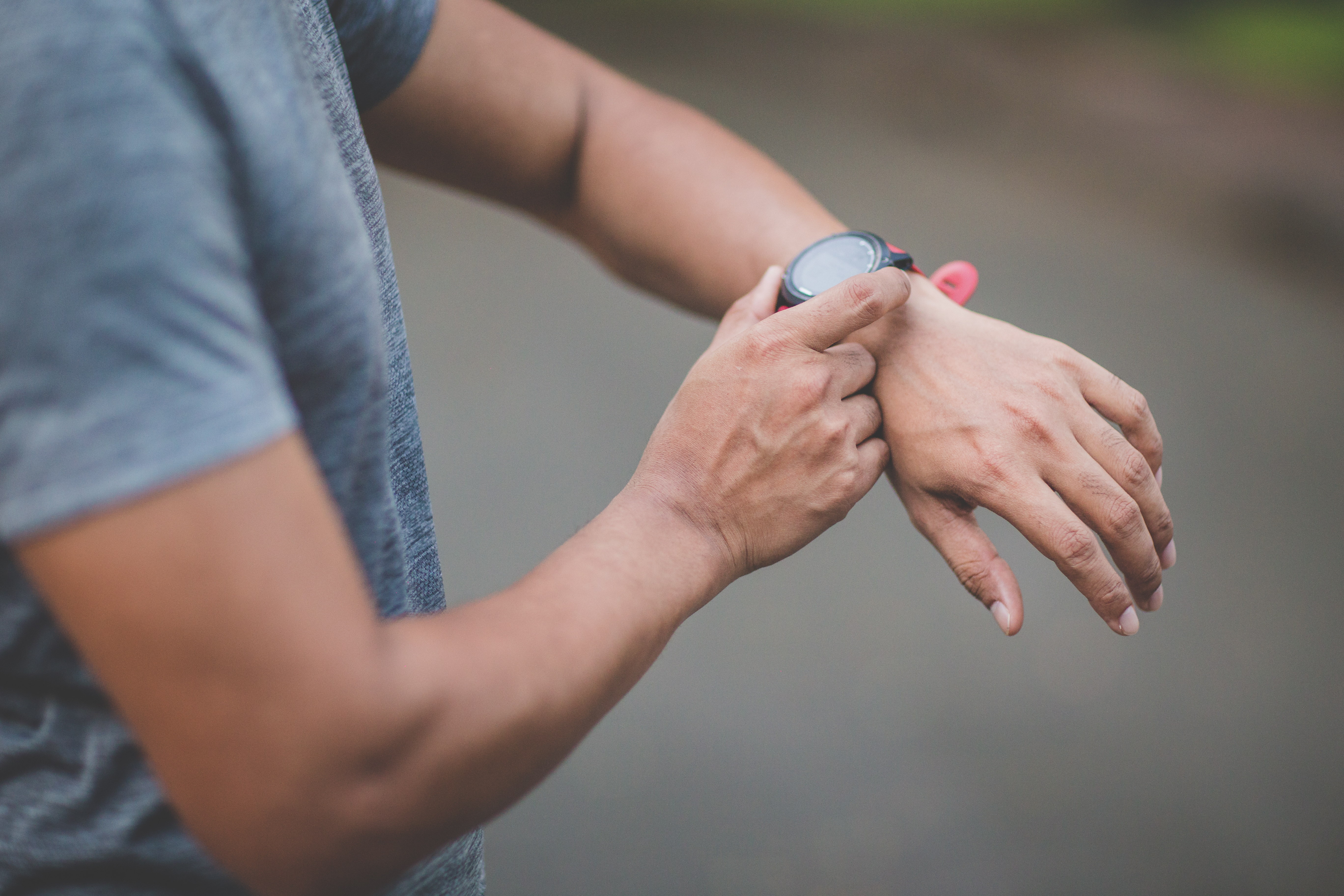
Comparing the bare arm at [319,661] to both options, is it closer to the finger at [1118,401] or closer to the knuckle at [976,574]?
the knuckle at [976,574]

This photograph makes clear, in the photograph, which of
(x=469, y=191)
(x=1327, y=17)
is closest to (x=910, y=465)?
(x=469, y=191)

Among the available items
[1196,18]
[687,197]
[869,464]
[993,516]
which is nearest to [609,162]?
[687,197]

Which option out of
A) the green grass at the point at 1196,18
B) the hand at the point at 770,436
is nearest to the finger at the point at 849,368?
the hand at the point at 770,436

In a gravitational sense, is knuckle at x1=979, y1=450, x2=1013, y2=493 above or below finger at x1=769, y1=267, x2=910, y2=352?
below

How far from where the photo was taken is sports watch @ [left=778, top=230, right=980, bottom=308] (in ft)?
2.72

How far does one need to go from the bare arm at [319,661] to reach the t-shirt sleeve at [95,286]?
21 millimetres

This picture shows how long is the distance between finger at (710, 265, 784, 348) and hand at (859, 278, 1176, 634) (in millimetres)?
107

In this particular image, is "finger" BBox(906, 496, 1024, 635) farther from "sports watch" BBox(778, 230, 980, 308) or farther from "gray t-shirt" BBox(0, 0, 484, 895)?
"gray t-shirt" BBox(0, 0, 484, 895)

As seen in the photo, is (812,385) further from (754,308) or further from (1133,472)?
(1133,472)

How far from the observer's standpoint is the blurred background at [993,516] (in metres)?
1.71

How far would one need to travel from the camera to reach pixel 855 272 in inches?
33.1

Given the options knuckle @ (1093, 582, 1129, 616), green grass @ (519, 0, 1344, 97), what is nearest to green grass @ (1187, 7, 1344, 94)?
green grass @ (519, 0, 1344, 97)

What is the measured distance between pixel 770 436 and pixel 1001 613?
0.93 ft

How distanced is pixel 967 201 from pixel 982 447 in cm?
274
